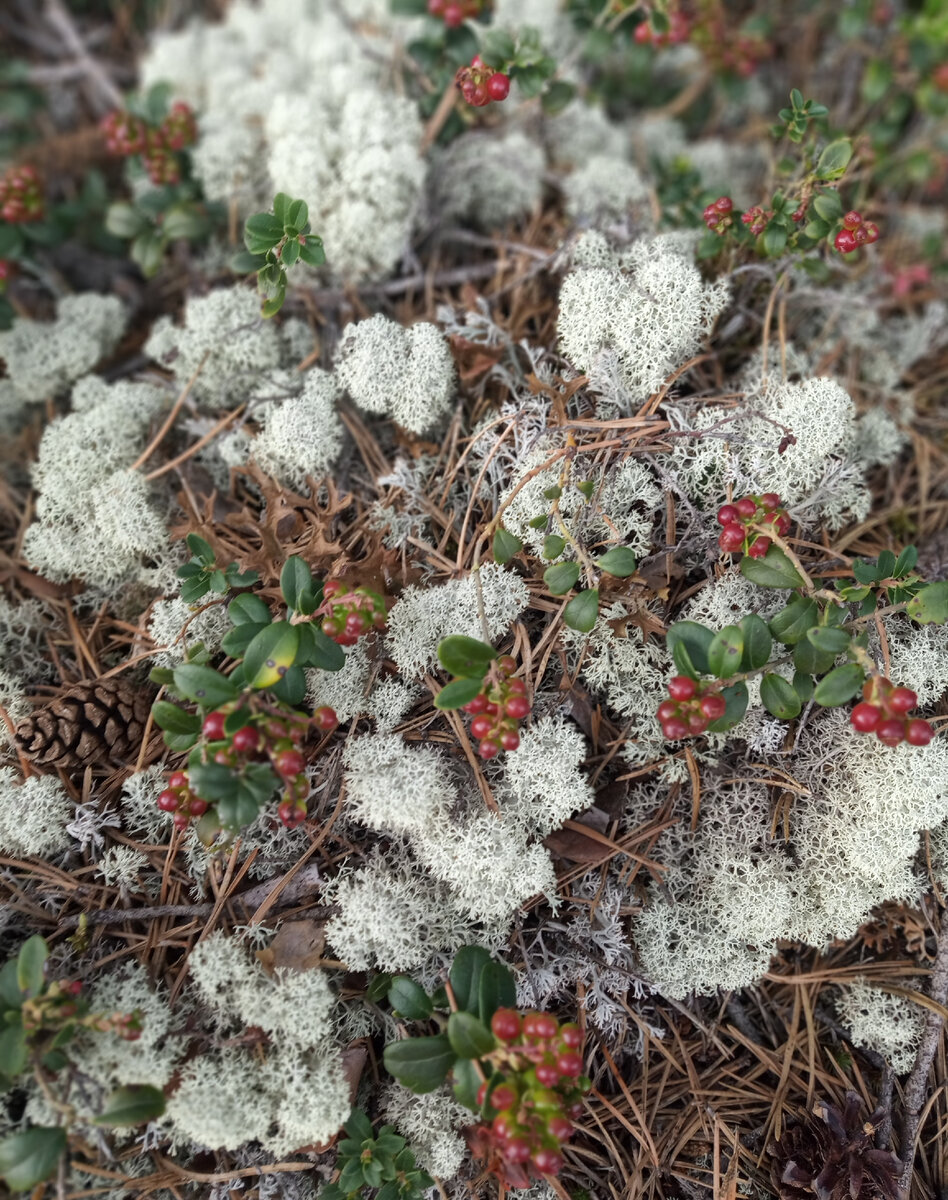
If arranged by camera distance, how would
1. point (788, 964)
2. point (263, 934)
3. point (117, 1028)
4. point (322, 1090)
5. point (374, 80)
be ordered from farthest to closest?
point (374, 80)
point (788, 964)
point (263, 934)
point (322, 1090)
point (117, 1028)

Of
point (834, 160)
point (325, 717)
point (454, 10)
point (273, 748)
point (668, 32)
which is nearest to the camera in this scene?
point (273, 748)

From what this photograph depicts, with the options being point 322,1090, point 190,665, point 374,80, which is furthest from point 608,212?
point 322,1090

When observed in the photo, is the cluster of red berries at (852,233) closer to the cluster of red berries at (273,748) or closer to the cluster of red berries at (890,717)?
the cluster of red berries at (890,717)

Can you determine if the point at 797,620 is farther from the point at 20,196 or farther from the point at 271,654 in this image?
the point at 20,196

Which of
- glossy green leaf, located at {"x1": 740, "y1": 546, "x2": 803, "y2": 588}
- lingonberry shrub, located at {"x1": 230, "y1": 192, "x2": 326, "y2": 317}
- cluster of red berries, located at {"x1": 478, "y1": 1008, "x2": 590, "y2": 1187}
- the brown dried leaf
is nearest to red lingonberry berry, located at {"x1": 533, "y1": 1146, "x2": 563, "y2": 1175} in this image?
cluster of red berries, located at {"x1": 478, "y1": 1008, "x2": 590, "y2": 1187}

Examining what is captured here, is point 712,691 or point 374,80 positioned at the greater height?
point 374,80

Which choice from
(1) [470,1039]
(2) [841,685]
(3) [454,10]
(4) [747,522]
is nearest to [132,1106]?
(1) [470,1039]

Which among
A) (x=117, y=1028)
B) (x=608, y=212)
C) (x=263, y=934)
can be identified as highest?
(x=608, y=212)

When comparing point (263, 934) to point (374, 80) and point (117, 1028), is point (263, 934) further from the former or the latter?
point (374, 80)

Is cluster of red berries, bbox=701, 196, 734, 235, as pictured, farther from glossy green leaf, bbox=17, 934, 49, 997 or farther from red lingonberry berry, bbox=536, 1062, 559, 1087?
glossy green leaf, bbox=17, 934, 49, 997
